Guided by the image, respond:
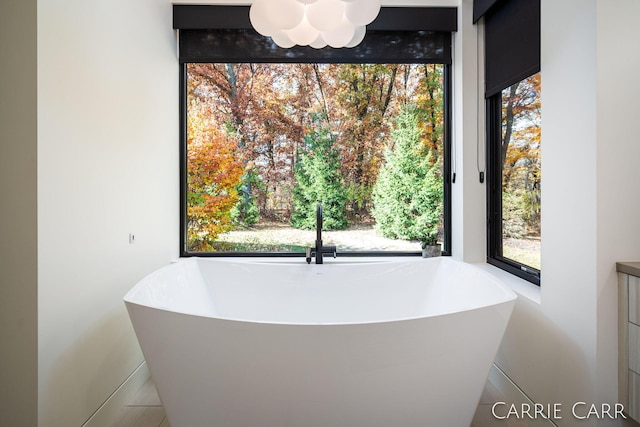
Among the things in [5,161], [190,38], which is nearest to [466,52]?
[190,38]

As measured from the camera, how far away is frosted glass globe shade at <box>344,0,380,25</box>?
5.17 ft

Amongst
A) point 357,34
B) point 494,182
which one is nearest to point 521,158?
point 494,182

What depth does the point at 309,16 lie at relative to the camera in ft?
5.30

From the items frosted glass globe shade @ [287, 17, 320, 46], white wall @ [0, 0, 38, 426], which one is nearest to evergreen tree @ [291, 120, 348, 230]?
frosted glass globe shade @ [287, 17, 320, 46]

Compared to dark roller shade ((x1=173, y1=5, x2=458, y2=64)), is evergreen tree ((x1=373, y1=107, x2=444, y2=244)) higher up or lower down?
lower down

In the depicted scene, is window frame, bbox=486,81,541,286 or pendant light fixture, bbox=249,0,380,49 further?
window frame, bbox=486,81,541,286

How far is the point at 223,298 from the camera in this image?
90.4 inches

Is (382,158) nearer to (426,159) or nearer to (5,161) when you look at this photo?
(426,159)

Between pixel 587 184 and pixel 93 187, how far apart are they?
2223mm

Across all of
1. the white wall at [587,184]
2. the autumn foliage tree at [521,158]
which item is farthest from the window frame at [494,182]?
the white wall at [587,184]

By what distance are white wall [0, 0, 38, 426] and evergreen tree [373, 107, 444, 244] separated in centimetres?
215

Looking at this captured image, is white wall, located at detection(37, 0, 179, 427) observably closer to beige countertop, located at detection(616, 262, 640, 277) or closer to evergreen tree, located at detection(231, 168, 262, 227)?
evergreen tree, located at detection(231, 168, 262, 227)

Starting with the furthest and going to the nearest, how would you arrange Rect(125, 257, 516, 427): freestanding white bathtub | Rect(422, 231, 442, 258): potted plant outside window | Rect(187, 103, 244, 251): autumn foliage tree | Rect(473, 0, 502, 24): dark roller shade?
Rect(187, 103, 244, 251): autumn foliage tree, Rect(422, 231, 442, 258): potted plant outside window, Rect(473, 0, 502, 24): dark roller shade, Rect(125, 257, 516, 427): freestanding white bathtub

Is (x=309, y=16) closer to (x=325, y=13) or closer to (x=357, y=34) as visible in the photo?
(x=325, y=13)
